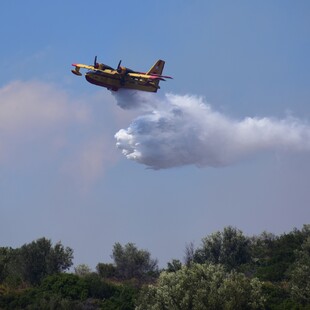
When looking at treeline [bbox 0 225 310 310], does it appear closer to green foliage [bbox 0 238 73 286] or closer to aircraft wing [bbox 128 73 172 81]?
green foliage [bbox 0 238 73 286]

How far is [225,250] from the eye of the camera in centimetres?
9569

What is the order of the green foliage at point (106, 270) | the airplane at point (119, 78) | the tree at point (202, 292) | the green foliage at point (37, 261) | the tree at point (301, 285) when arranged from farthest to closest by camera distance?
1. the green foliage at point (106, 270)
2. the green foliage at point (37, 261)
3. the airplane at point (119, 78)
4. the tree at point (301, 285)
5. the tree at point (202, 292)

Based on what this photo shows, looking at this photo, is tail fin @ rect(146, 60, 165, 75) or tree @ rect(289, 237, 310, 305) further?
tail fin @ rect(146, 60, 165, 75)

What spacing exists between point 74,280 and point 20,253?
1335 cm

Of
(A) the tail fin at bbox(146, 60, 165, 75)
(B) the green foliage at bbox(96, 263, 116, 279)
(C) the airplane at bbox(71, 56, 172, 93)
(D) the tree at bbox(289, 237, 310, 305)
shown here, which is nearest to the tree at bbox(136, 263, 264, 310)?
(D) the tree at bbox(289, 237, 310, 305)

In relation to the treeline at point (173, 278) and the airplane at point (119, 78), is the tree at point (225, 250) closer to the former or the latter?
the treeline at point (173, 278)

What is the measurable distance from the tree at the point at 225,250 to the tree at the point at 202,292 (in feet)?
112

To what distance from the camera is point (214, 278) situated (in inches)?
2314

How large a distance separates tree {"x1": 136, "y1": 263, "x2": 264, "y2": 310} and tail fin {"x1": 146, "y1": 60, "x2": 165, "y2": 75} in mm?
32598

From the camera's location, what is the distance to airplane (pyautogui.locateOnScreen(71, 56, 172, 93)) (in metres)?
79.1

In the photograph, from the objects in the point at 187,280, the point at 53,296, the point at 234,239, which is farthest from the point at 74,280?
the point at 234,239

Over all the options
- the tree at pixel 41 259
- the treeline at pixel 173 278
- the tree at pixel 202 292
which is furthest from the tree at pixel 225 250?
the tree at pixel 202 292

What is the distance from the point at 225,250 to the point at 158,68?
2442 centimetres

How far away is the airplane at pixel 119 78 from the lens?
79.1 meters
